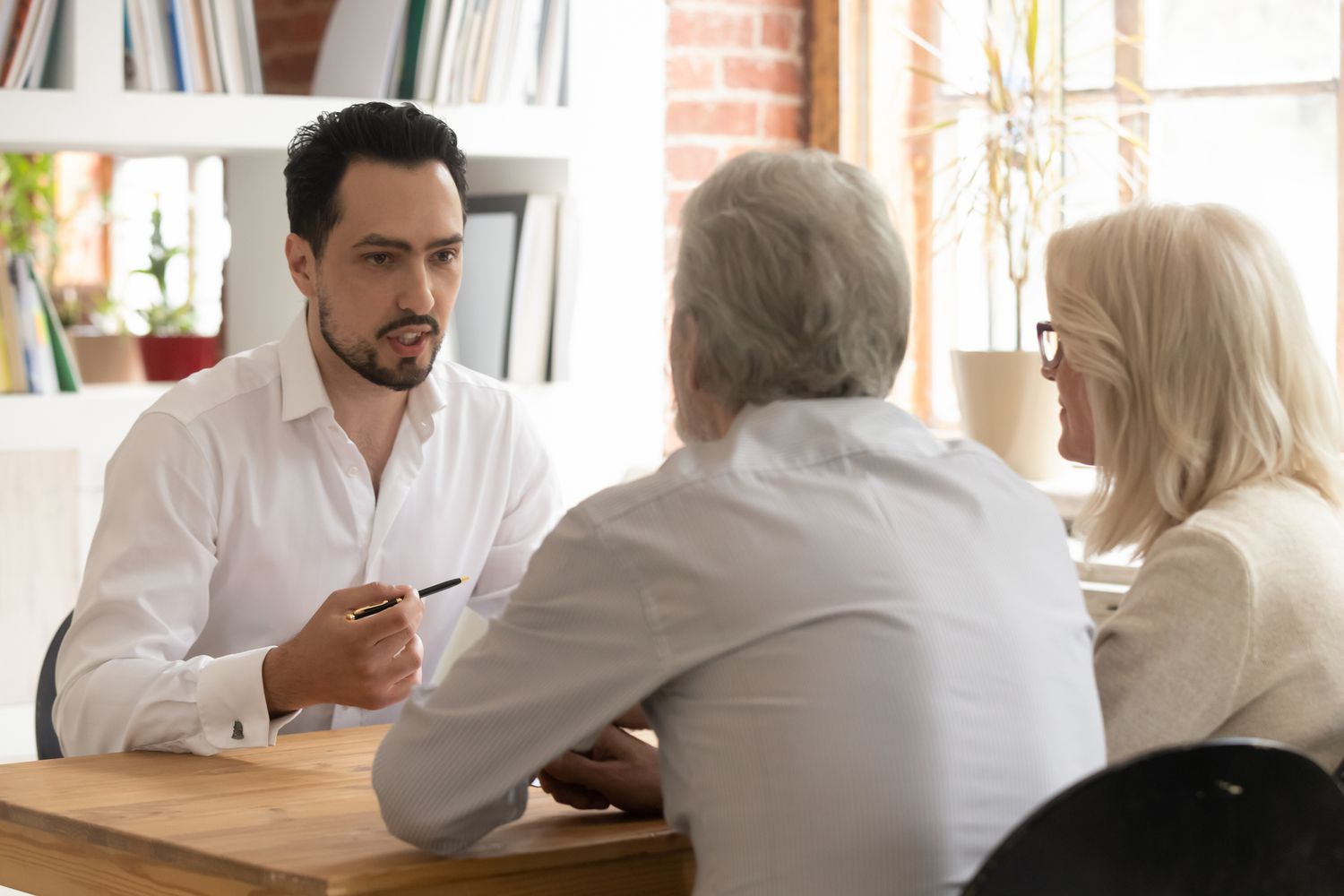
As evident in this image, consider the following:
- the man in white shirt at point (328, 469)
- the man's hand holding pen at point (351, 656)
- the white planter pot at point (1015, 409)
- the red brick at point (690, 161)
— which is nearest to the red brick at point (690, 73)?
the red brick at point (690, 161)

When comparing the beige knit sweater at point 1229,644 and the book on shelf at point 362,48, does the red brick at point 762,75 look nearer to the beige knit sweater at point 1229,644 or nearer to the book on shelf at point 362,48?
the book on shelf at point 362,48

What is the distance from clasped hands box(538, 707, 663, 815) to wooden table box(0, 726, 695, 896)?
17 mm

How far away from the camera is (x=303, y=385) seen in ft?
7.39

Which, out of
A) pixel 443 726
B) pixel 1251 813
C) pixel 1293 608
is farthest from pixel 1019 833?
pixel 1293 608

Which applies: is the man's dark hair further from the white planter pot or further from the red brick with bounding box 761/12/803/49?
the red brick with bounding box 761/12/803/49

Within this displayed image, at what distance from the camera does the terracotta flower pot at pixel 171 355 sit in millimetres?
3494

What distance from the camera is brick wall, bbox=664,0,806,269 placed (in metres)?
3.78

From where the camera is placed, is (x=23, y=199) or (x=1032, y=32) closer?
(x=1032, y=32)

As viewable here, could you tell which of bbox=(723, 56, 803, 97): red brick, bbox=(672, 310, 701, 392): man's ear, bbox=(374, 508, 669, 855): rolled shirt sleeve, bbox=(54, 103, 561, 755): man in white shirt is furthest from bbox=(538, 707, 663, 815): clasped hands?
bbox=(723, 56, 803, 97): red brick

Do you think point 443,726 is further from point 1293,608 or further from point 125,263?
point 125,263

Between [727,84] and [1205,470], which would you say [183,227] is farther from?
[1205,470]

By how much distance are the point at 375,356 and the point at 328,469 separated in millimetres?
170

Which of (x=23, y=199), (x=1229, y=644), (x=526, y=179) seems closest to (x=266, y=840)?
(x=1229, y=644)

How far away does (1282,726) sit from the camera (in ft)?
5.13
